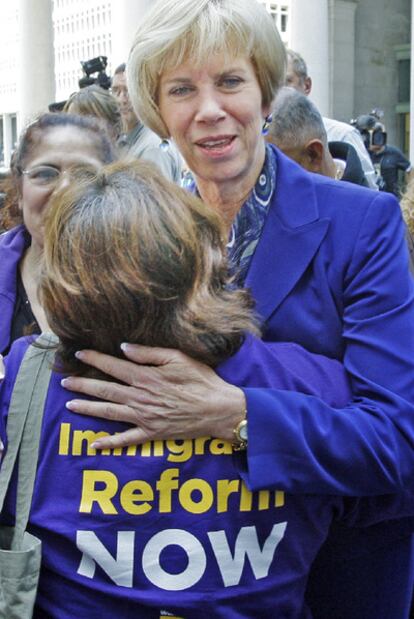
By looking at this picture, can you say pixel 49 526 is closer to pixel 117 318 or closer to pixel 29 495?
pixel 29 495

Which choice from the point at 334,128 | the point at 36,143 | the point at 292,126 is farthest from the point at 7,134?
the point at 36,143

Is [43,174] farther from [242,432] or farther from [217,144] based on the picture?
[242,432]

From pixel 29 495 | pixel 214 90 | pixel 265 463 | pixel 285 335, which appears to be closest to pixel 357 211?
pixel 285 335

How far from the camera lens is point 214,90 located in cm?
191

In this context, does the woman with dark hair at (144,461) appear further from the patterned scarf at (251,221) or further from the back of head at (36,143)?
the back of head at (36,143)

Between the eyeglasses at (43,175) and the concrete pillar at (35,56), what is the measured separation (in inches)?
634

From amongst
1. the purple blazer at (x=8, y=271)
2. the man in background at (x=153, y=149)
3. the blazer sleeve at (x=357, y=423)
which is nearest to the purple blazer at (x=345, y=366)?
the blazer sleeve at (x=357, y=423)

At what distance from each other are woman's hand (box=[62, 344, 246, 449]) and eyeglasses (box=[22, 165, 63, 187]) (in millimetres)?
1353

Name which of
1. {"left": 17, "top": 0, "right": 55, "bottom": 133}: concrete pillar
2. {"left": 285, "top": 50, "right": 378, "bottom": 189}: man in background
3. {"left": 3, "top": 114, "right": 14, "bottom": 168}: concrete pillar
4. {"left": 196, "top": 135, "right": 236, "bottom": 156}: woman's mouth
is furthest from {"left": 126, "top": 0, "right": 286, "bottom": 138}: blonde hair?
{"left": 3, "top": 114, "right": 14, "bottom": 168}: concrete pillar

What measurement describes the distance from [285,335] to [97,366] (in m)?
0.42

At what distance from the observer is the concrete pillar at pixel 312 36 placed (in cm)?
1619

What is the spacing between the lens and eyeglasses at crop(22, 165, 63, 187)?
2.72 m

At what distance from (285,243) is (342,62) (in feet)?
70.0

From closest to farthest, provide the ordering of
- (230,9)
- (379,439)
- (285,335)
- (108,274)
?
Result: (108,274) → (379,439) → (285,335) → (230,9)
